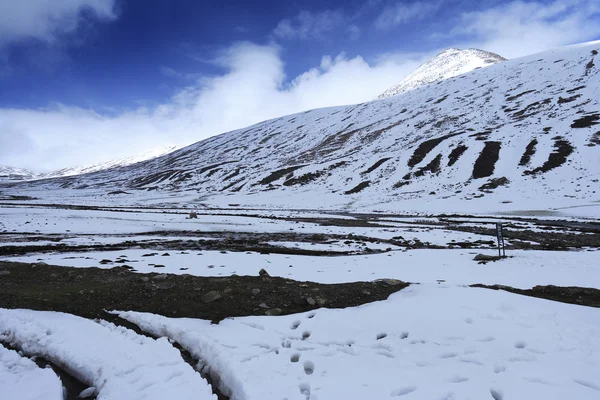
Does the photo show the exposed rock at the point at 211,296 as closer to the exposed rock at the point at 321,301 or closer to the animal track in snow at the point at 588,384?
the exposed rock at the point at 321,301

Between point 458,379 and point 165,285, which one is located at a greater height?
point 165,285

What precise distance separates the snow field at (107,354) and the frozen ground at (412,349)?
0.53 metres

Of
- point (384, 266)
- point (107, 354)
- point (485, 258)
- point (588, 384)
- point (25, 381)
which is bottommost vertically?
point (485, 258)

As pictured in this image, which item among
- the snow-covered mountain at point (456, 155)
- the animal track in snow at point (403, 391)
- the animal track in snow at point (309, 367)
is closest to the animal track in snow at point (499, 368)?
the animal track in snow at point (403, 391)

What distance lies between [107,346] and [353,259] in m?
11.7

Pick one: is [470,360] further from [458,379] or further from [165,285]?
[165,285]

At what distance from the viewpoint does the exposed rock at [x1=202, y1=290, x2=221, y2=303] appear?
9.51 meters

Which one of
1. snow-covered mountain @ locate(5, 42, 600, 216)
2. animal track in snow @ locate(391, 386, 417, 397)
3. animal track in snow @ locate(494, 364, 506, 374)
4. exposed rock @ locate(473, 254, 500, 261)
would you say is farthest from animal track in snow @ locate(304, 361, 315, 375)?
snow-covered mountain @ locate(5, 42, 600, 216)

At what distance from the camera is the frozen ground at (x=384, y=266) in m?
12.2

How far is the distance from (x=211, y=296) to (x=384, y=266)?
26.9 ft

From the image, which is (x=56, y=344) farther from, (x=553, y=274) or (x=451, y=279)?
(x=553, y=274)

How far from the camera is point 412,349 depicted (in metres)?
6.56

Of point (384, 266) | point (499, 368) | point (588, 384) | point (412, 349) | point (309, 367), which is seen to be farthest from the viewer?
point (384, 266)

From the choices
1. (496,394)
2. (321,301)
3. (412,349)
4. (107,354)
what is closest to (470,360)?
(496,394)
